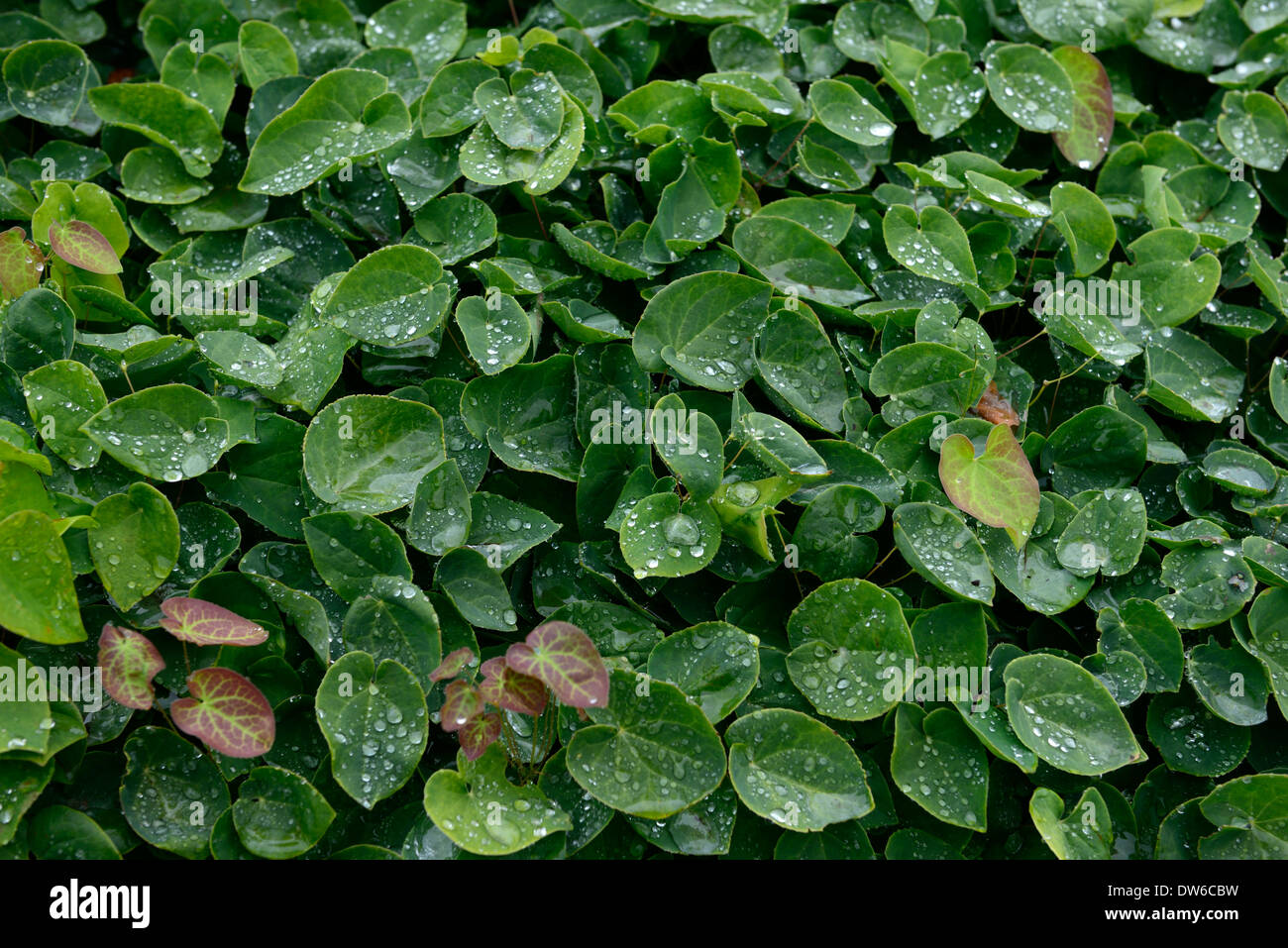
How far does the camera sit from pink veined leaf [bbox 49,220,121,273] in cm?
160

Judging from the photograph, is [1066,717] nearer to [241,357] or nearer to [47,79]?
[241,357]

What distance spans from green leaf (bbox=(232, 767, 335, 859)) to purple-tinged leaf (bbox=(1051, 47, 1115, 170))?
1.85 meters

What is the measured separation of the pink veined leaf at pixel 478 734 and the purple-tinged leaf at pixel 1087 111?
1.62 meters

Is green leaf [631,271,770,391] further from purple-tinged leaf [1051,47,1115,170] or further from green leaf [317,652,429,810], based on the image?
purple-tinged leaf [1051,47,1115,170]

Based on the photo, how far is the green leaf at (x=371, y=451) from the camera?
1.44 metres

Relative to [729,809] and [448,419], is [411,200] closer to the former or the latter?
[448,419]

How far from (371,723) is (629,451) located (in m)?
0.56

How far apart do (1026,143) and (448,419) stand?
1421 mm

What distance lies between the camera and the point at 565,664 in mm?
1223

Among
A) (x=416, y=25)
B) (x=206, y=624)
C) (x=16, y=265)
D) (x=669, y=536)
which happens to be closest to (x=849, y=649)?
(x=669, y=536)

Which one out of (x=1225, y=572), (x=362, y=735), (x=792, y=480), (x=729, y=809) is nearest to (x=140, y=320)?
(x=362, y=735)

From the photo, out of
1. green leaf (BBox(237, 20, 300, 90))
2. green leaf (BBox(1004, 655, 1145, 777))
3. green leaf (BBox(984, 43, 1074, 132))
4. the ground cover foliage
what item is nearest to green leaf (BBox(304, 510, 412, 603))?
the ground cover foliage

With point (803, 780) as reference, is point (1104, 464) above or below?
above

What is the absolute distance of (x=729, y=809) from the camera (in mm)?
1323
